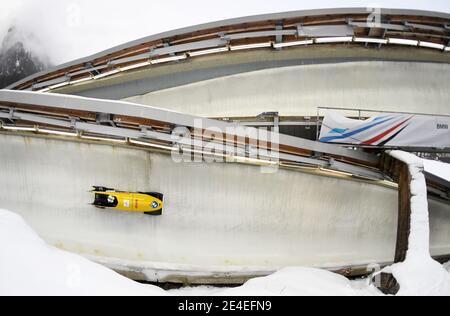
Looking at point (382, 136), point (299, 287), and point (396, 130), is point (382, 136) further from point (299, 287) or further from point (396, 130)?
point (299, 287)

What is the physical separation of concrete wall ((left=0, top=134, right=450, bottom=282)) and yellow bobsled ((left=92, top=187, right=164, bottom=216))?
247 mm

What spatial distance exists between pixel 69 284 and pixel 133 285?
3.20 feet

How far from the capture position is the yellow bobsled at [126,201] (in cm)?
554

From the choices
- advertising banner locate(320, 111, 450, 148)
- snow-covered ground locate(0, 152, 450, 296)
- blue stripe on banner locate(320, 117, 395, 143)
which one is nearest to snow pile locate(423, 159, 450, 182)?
advertising banner locate(320, 111, 450, 148)

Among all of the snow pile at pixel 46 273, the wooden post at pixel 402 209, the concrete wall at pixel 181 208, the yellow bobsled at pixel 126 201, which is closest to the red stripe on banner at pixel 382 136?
the wooden post at pixel 402 209

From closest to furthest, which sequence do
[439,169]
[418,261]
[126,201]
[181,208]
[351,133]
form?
1. [418,261]
2. [126,201]
3. [351,133]
4. [181,208]
5. [439,169]

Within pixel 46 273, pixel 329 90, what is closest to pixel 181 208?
pixel 46 273

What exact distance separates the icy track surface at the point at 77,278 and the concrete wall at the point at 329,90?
443 cm

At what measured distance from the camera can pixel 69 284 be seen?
4.05m

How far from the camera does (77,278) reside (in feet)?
A: 13.8

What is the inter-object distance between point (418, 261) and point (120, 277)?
532 centimetres

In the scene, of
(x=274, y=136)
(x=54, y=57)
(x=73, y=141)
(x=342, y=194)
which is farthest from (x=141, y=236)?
(x=54, y=57)
